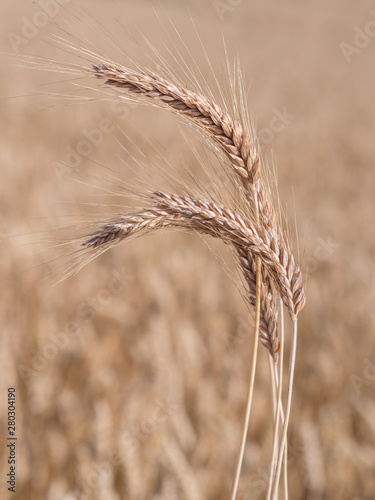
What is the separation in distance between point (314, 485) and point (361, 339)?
1.28 m

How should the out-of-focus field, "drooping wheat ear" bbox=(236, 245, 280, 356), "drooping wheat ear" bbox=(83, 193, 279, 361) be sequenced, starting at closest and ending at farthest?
"drooping wheat ear" bbox=(83, 193, 279, 361) → "drooping wheat ear" bbox=(236, 245, 280, 356) → the out-of-focus field

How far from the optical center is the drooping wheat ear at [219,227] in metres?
0.86

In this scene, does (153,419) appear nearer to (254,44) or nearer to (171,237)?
(171,237)

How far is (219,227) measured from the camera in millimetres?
913

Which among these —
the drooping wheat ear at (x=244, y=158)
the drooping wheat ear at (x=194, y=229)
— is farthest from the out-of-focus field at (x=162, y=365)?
the drooping wheat ear at (x=244, y=158)

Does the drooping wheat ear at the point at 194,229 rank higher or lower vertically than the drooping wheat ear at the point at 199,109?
lower

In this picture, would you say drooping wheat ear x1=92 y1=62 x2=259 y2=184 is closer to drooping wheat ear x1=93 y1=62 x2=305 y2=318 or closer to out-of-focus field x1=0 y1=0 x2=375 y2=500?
drooping wheat ear x1=93 y1=62 x2=305 y2=318

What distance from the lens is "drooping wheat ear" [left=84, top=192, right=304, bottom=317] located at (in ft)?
2.82

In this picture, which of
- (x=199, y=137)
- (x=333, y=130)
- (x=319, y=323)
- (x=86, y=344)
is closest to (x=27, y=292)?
Result: (x=86, y=344)

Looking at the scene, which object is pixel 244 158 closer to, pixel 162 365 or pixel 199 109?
pixel 199 109

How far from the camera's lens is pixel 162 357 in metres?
2.47

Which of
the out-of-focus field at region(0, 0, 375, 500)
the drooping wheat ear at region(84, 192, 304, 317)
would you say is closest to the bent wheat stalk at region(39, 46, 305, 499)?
the drooping wheat ear at region(84, 192, 304, 317)

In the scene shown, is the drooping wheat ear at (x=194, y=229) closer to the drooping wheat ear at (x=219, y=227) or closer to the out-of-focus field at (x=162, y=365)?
the drooping wheat ear at (x=219, y=227)

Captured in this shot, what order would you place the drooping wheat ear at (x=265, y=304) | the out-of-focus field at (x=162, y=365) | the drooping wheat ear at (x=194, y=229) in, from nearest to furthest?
the drooping wheat ear at (x=194, y=229), the drooping wheat ear at (x=265, y=304), the out-of-focus field at (x=162, y=365)
